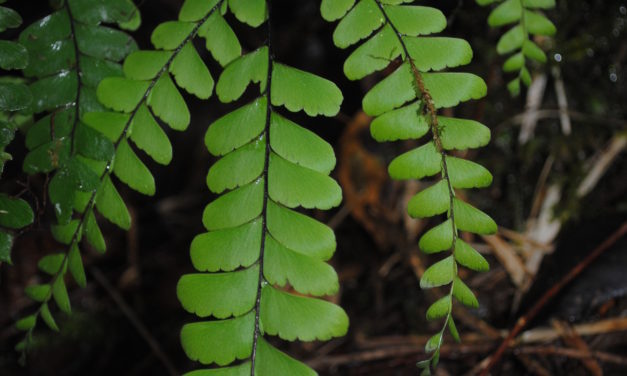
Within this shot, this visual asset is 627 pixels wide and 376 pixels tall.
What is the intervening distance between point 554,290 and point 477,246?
0.38 m

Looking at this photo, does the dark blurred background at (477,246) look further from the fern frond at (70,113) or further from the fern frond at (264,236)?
the fern frond at (264,236)

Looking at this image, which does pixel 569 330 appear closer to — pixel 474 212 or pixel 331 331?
pixel 474 212

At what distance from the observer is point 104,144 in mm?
954

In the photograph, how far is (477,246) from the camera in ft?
5.65

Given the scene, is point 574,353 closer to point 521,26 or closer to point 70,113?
point 521,26

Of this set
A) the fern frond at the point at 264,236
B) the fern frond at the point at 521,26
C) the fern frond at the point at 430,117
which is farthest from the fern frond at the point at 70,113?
the fern frond at the point at 521,26

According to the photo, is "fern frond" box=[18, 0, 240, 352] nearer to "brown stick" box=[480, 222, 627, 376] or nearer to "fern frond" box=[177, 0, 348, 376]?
"fern frond" box=[177, 0, 348, 376]

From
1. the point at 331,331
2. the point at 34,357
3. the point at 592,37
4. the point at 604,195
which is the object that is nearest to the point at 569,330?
the point at 604,195

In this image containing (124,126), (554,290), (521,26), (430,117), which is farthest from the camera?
(554,290)

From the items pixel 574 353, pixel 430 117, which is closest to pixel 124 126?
pixel 430 117

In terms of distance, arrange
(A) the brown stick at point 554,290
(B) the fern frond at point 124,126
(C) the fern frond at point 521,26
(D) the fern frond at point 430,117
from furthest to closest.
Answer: (A) the brown stick at point 554,290 → (C) the fern frond at point 521,26 → (B) the fern frond at point 124,126 → (D) the fern frond at point 430,117

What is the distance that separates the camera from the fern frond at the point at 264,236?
0.86 meters

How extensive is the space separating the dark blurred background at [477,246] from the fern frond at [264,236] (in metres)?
0.61

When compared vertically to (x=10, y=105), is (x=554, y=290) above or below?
below
